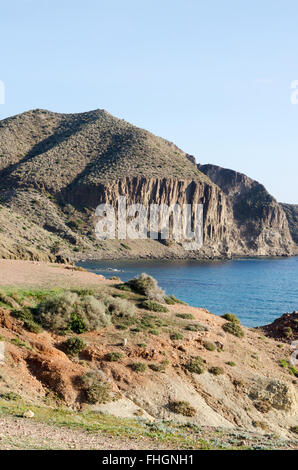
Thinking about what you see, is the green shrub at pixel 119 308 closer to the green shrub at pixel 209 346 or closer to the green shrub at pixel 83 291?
the green shrub at pixel 83 291

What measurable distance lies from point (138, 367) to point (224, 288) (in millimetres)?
55744

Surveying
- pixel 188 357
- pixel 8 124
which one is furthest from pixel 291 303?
pixel 8 124

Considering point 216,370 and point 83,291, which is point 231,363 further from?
point 83,291

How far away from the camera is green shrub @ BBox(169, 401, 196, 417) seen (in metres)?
18.3

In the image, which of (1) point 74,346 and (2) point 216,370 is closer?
(1) point 74,346

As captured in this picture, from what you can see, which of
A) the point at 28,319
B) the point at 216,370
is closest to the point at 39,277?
the point at 28,319

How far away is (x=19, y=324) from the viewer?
69.3 ft

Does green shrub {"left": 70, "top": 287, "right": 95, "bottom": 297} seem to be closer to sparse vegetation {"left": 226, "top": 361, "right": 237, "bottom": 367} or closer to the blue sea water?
sparse vegetation {"left": 226, "top": 361, "right": 237, "bottom": 367}

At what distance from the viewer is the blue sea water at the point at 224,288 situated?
55156 millimetres

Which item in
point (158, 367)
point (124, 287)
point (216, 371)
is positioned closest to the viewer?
point (158, 367)

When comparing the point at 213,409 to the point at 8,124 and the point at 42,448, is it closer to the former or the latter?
the point at 42,448

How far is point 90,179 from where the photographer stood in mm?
130875

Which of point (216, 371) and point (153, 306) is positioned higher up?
point (153, 306)

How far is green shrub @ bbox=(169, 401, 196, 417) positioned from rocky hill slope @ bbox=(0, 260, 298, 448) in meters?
0.04
